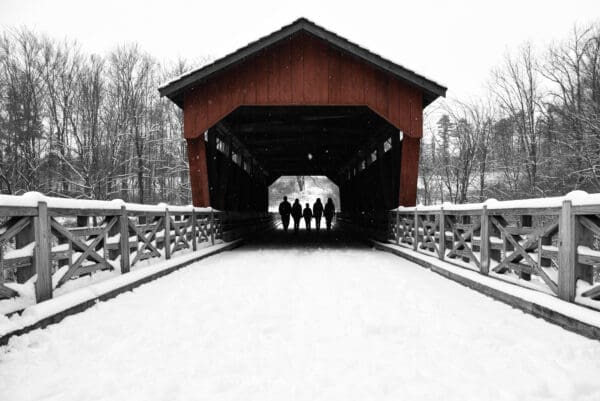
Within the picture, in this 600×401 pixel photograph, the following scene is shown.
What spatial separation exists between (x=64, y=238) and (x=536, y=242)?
17.4 feet

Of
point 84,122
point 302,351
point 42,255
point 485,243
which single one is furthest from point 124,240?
point 84,122

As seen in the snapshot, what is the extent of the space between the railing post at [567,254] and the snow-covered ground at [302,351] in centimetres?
49

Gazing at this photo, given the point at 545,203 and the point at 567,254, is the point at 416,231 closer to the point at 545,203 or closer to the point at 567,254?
the point at 545,203

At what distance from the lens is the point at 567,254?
11.9 feet

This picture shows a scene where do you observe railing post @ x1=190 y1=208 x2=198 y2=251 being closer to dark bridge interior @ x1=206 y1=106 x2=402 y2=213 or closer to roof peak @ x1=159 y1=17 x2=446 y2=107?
dark bridge interior @ x1=206 y1=106 x2=402 y2=213

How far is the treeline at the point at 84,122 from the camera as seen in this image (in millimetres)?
17781

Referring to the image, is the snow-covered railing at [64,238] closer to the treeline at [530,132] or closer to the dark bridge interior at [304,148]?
the dark bridge interior at [304,148]

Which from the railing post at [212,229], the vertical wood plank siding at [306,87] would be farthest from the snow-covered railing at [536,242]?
the railing post at [212,229]

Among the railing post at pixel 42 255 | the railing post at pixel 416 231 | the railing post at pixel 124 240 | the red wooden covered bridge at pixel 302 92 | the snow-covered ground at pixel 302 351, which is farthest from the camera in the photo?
the red wooden covered bridge at pixel 302 92

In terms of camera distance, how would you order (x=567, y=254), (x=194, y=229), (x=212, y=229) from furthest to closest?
1. (x=212, y=229)
2. (x=194, y=229)
3. (x=567, y=254)

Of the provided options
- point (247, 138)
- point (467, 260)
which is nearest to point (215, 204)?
point (247, 138)

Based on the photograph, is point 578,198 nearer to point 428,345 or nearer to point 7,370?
point 428,345

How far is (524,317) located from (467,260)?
9.46ft

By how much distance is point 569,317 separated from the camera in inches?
127
